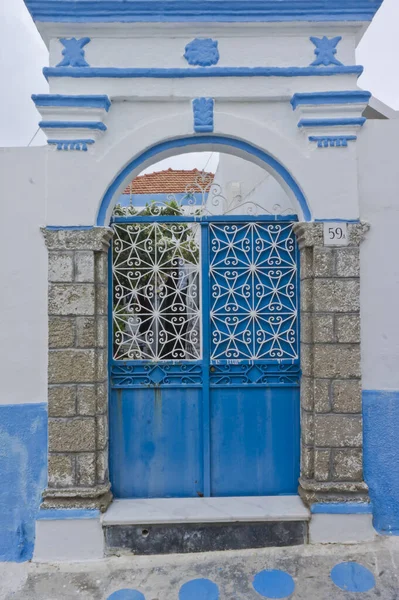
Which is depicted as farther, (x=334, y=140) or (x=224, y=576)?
(x=334, y=140)

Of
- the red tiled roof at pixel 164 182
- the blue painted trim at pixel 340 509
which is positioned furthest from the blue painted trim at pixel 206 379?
the red tiled roof at pixel 164 182

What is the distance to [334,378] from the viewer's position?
307 centimetres

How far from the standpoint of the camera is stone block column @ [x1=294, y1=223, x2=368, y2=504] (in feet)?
9.97

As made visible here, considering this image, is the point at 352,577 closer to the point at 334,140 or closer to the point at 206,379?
→ the point at 206,379

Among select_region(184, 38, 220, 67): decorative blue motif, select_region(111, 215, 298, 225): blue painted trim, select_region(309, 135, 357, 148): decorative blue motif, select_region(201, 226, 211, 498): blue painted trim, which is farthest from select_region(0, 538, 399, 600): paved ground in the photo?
select_region(184, 38, 220, 67): decorative blue motif

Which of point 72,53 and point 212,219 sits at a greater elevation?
point 72,53

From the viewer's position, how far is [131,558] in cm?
294

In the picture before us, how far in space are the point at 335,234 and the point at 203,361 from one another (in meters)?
1.31

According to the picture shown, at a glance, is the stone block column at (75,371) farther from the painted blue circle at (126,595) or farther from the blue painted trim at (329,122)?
the blue painted trim at (329,122)

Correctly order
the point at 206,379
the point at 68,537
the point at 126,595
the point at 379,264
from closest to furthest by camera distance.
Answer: the point at 126,595
the point at 68,537
the point at 379,264
the point at 206,379

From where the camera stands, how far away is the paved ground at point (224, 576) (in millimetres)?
2639

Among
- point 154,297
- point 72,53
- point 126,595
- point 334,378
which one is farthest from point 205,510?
point 72,53

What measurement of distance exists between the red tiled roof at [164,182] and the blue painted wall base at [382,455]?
818cm

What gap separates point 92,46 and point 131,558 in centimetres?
357
